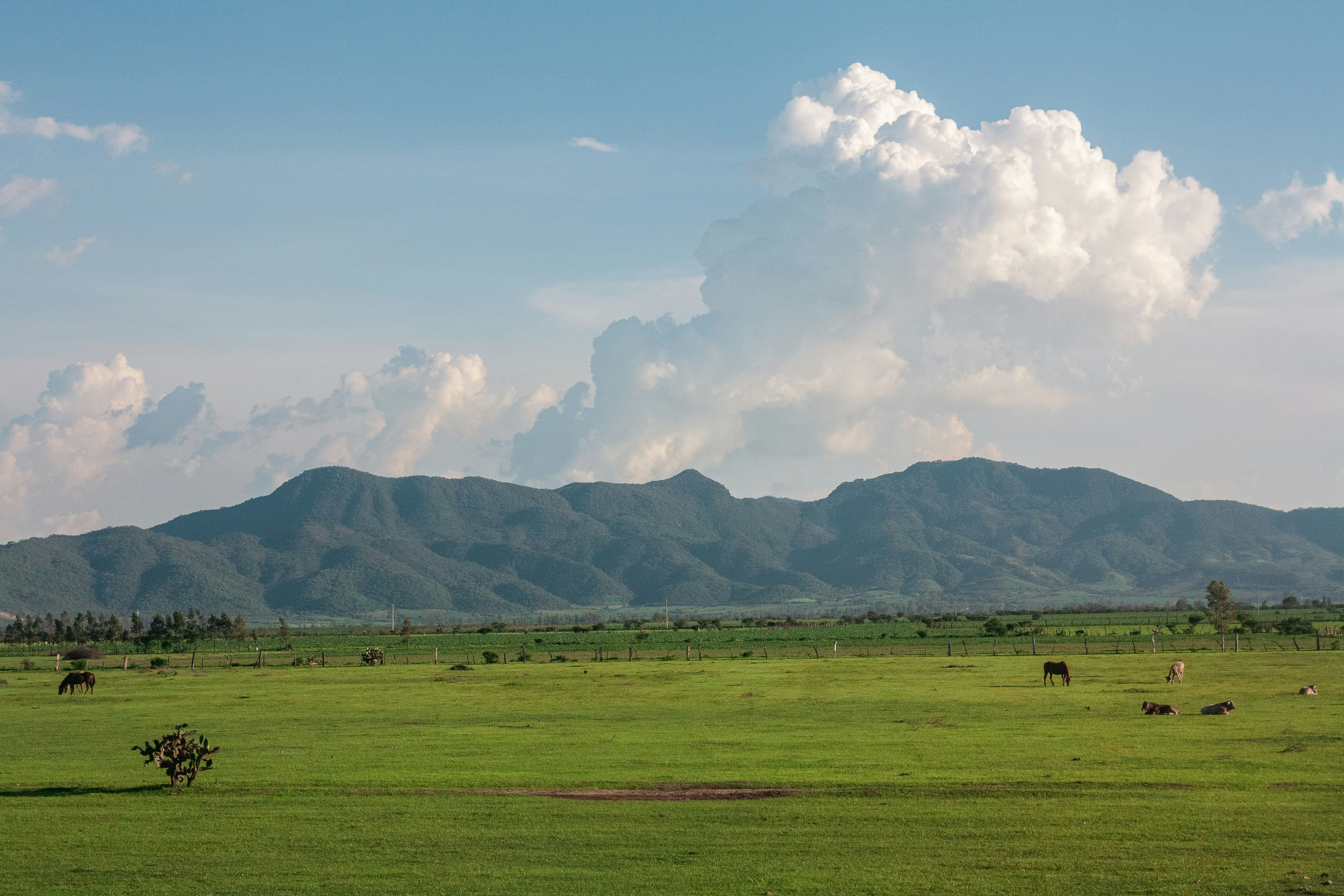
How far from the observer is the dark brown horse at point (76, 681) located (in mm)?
49938

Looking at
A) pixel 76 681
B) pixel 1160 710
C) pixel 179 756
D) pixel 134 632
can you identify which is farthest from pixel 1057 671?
pixel 134 632

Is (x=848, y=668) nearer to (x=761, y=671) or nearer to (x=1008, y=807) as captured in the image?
(x=761, y=671)

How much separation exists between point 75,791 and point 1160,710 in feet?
96.5

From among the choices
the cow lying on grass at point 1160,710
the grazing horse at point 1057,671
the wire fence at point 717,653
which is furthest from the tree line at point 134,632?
the cow lying on grass at point 1160,710

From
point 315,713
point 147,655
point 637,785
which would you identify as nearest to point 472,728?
point 315,713

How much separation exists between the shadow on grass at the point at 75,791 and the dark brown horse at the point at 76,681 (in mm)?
28707

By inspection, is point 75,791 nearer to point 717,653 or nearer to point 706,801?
point 706,801

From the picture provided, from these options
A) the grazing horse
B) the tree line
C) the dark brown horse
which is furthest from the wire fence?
the tree line

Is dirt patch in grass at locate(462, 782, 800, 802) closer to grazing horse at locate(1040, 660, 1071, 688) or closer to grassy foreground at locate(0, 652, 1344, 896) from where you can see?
grassy foreground at locate(0, 652, 1344, 896)

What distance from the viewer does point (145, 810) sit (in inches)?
843

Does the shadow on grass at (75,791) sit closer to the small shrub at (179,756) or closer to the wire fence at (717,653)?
the small shrub at (179,756)

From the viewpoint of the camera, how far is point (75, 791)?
77.8 feet

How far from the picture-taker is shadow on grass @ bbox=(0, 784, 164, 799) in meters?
23.2

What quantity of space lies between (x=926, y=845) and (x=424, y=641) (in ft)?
346
